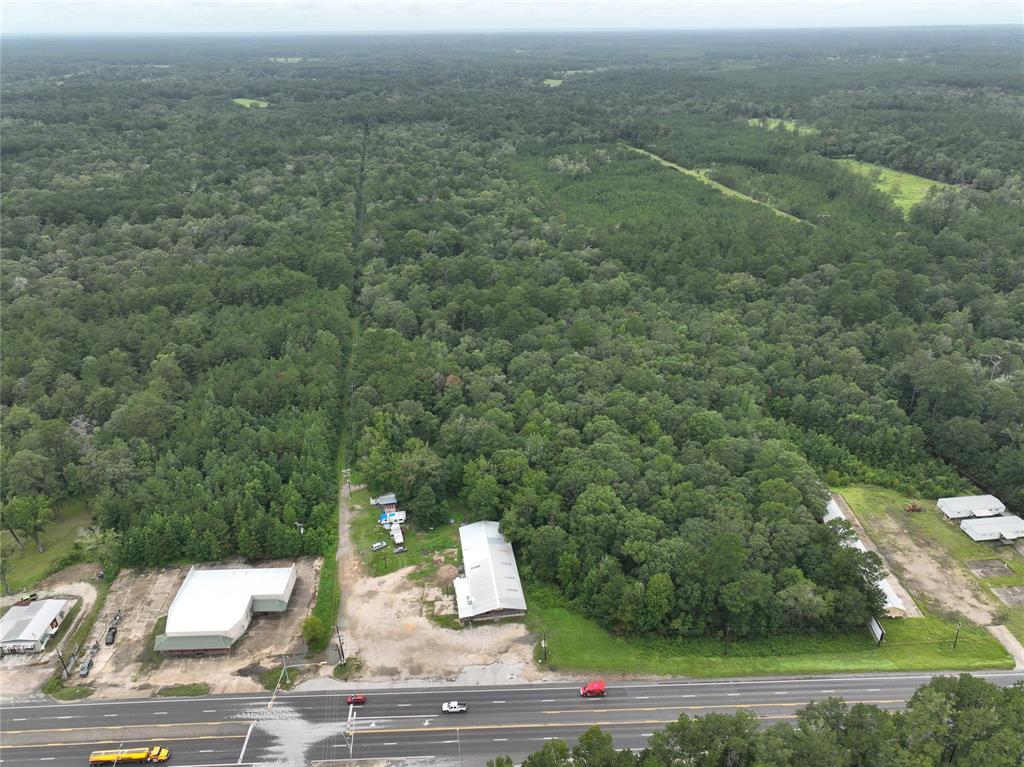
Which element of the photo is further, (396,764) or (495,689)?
(495,689)

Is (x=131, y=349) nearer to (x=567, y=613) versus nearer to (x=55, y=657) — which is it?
(x=55, y=657)

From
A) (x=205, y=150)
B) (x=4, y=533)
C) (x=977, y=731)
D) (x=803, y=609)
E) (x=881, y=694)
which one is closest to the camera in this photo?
(x=977, y=731)

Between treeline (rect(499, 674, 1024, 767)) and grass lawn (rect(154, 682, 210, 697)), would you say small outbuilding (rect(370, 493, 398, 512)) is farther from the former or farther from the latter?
treeline (rect(499, 674, 1024, 767))

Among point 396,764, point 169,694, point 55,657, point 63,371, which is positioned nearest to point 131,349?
point 63,371

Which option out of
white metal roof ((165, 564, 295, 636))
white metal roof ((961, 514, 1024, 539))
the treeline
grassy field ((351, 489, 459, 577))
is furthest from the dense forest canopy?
the treeline

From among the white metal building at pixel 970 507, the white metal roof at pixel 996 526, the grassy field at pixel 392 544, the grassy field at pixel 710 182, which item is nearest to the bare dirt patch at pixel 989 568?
the white metal roof at pixel 996 526
